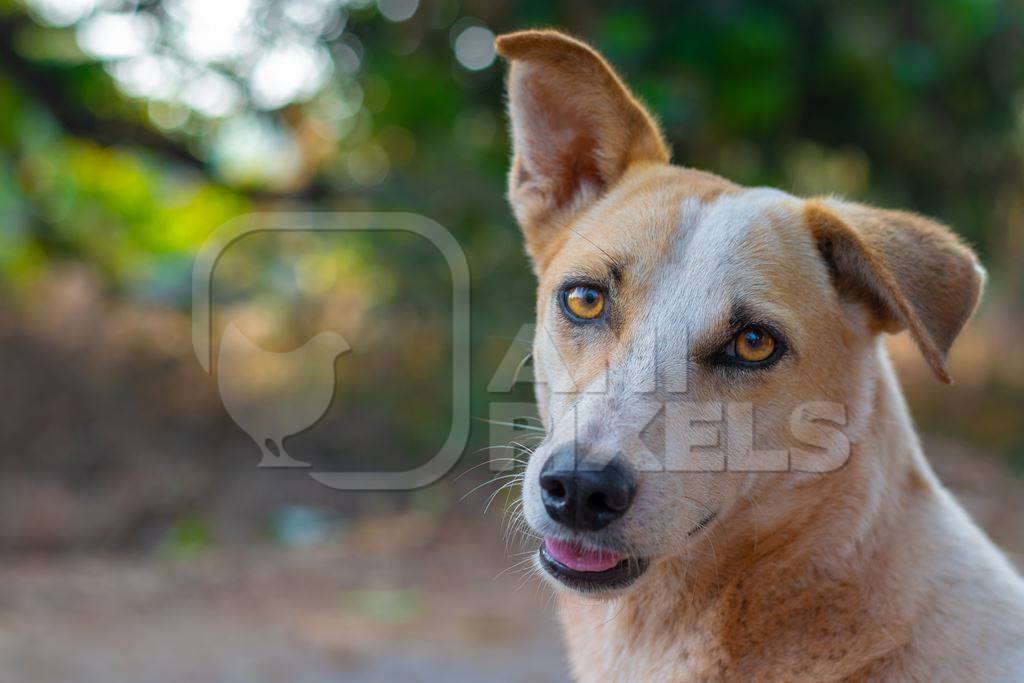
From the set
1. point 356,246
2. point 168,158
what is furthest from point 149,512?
point 168,158

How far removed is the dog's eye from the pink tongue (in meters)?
0.63

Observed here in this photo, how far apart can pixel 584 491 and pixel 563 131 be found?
1471mm

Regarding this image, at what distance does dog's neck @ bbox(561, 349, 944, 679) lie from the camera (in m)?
2.40

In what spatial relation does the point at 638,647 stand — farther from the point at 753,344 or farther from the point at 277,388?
the point at 277,388

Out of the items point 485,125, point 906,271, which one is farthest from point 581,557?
point 485,125

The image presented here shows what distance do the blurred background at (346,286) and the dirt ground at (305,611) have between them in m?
0.03

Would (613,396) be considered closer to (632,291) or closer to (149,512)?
(632,291)

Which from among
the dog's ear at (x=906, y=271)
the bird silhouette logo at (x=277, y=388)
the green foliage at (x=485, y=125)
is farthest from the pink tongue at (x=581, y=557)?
the bird silhouette logo at (x=277, y=388)

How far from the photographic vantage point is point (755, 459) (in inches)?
101
